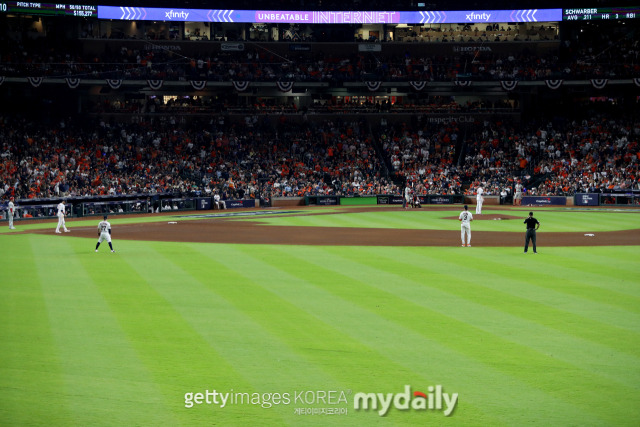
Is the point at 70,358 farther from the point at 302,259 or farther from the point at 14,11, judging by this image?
the point at 14,11

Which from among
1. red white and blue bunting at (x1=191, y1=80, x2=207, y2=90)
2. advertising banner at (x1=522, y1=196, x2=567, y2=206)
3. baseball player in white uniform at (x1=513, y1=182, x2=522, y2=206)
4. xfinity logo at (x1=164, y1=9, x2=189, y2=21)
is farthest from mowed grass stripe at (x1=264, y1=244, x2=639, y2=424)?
xfinity logo at (x1=164, y1=9, x2=189, y2=21)

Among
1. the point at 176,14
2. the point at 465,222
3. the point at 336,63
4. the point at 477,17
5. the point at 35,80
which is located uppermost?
the point at 477,17

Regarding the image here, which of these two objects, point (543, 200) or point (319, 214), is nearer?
point (319, 214)

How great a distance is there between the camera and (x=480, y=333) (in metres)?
13.6

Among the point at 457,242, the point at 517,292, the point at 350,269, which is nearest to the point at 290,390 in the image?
the point at 517,292

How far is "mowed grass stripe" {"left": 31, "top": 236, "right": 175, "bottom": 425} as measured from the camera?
949 centimetres

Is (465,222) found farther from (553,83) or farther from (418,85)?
(553,83)

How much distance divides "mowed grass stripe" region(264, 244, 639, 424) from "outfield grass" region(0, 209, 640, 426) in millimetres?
47

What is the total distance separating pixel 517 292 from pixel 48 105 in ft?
169

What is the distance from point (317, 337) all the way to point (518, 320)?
173 inches

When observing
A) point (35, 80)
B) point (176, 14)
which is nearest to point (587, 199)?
point (176, 14)

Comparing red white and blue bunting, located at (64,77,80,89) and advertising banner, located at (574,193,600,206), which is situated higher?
red white and blue bunting, located at (64,77,80,89)

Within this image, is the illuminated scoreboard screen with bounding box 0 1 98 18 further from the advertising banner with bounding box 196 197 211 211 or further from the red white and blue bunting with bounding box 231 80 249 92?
the advertising banner with bounding box 196 197 211 211

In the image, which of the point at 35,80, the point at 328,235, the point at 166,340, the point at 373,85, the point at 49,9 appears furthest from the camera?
the point at 373,85
